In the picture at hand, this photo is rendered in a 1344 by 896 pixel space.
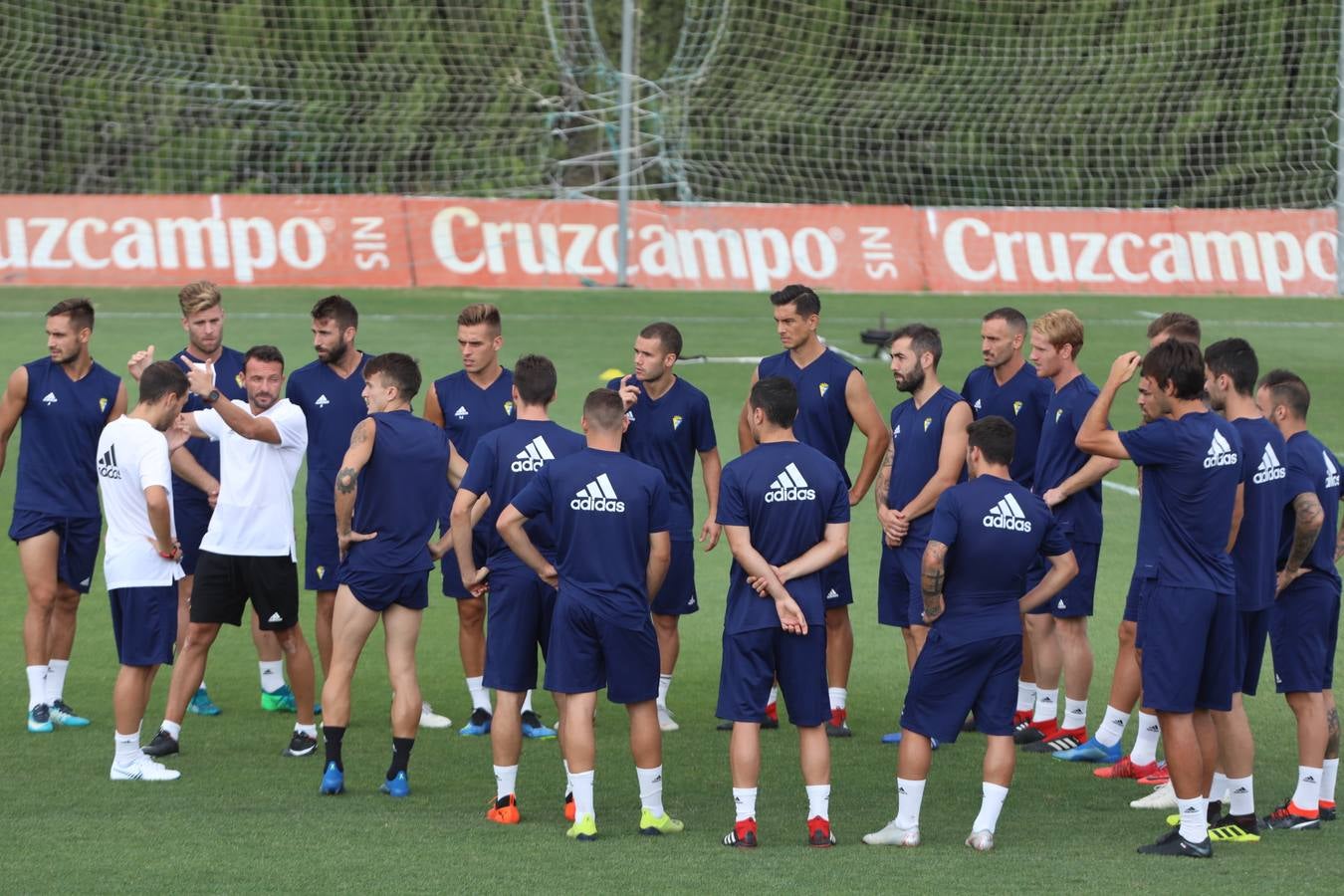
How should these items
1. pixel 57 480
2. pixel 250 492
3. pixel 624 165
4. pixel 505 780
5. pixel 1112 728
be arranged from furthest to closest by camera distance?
pixel 624 165, pixel 57 480, pixel 1112 728, pixel 250 492, pixel 505 780

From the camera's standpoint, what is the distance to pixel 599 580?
7340 millimetres

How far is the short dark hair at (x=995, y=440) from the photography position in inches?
288

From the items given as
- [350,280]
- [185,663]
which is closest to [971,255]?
[350,280]

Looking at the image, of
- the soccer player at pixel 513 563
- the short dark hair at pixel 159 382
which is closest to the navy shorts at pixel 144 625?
the short dark hair at pixel 159 382

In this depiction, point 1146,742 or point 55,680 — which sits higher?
point 55,680

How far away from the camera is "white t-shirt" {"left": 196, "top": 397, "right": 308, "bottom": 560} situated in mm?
8680

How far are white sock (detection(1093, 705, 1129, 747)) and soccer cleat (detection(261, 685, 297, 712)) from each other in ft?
14.5

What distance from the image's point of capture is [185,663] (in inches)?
343

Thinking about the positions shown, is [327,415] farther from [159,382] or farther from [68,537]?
[68,537]

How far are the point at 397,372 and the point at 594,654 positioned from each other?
1.67 meters

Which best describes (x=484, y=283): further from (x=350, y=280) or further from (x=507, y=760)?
(x=507, y=760)

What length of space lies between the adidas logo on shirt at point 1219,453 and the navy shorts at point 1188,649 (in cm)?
54

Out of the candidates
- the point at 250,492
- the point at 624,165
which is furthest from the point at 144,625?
the point at 624,165

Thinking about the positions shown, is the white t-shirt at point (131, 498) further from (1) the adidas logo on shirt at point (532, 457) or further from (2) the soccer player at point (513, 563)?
(1) the adidas logo on shirt at point (532, 457)
